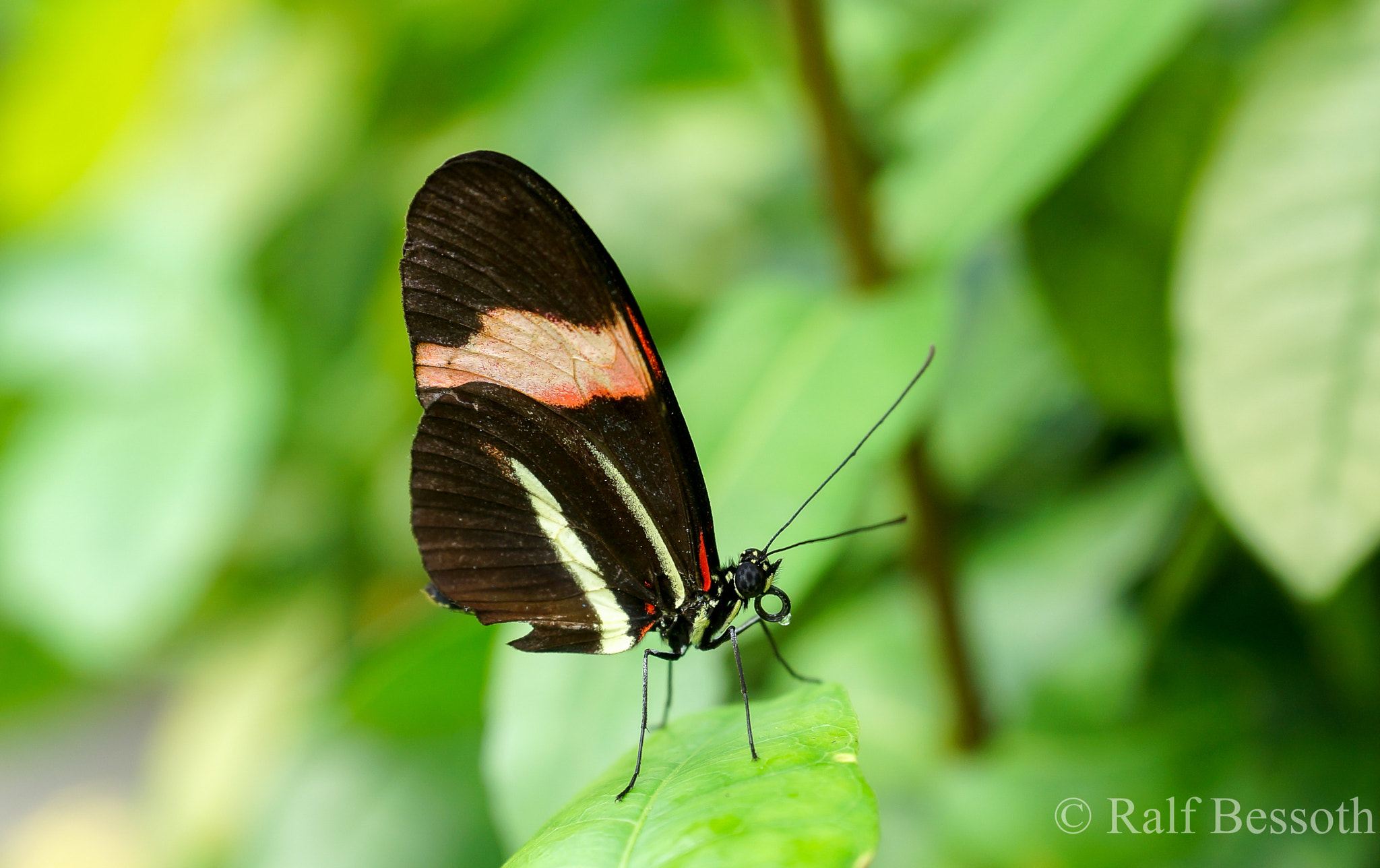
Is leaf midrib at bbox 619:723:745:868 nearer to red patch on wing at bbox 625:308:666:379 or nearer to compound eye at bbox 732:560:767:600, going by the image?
compound eye at bbox 732:560:767:600

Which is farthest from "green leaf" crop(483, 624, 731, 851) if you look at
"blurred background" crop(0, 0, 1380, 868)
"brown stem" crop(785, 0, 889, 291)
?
"brown stem" crop(785, 0, 889, 291)

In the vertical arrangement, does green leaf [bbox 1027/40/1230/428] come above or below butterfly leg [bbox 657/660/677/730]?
above

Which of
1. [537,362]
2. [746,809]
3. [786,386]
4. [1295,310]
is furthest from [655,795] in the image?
[1295,310]

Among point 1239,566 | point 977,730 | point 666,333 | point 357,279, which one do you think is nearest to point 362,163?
point 357,279

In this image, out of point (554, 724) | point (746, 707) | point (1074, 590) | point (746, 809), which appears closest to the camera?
point (746, 809)

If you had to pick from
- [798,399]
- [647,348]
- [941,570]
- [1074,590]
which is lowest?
[1074,590]

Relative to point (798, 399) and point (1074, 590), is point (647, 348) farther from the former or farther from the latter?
point (1074, 590)

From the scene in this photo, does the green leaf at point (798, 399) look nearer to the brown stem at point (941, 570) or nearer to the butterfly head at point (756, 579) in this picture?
the butterfly head at point (756, 579)

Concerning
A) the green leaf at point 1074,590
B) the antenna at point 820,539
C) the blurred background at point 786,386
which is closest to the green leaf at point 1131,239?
the blurred background at point 786,386
